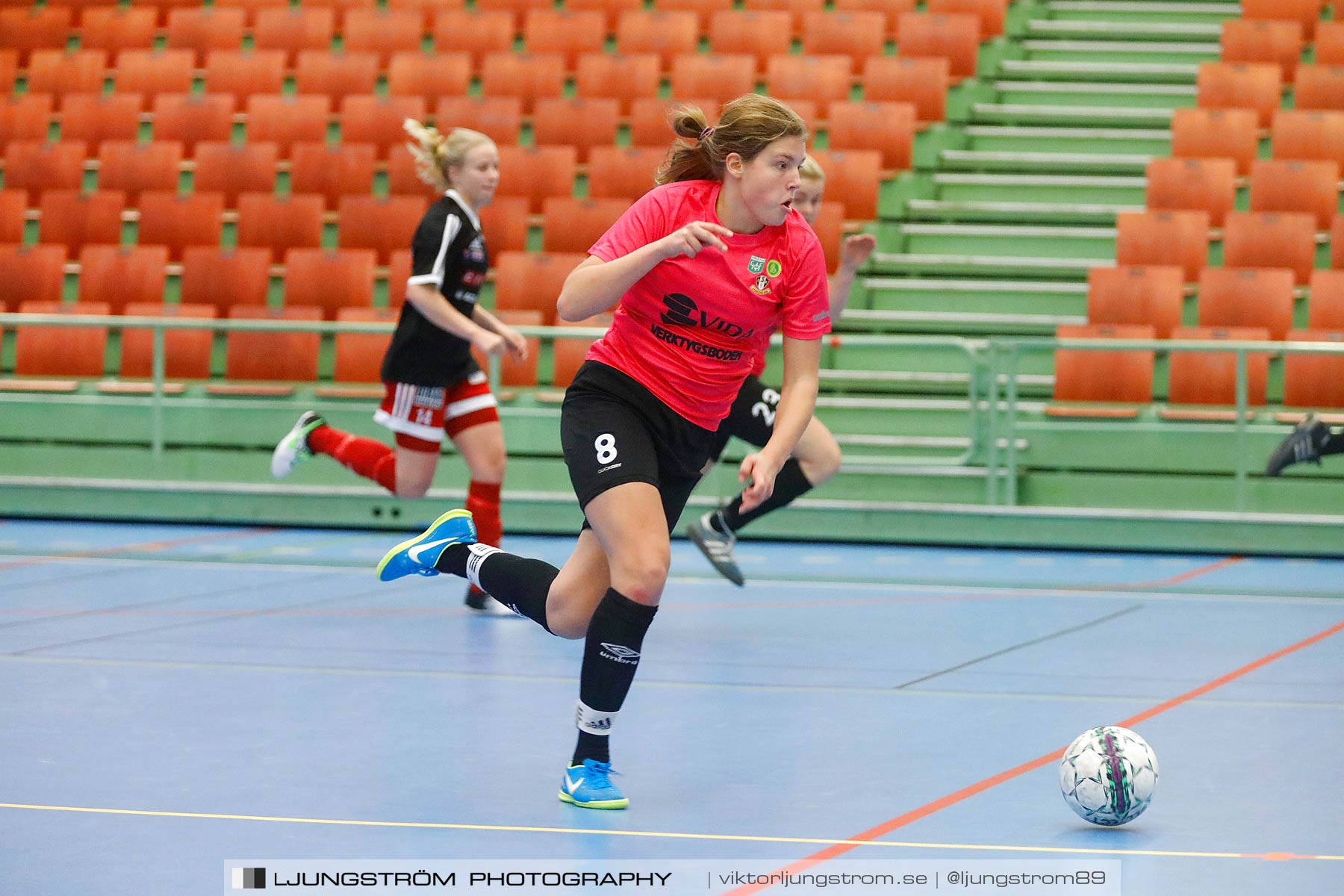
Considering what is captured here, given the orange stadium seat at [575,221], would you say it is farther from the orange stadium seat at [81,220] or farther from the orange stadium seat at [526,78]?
the orange stadium seat at [81,220]

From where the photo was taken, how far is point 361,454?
688cm

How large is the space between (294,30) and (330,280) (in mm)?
3711

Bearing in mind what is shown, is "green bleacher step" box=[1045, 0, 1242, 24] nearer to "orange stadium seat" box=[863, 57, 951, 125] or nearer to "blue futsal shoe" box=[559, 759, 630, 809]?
"orange stadium seat" box=[863, 57, 951, 125]

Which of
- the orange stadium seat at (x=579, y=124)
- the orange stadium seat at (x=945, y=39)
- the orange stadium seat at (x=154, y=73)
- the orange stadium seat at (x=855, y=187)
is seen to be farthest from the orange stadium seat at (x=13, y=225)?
the orange stadium seat at (x=945, y=39)

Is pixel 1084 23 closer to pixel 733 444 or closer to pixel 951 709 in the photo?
pixel 733 444

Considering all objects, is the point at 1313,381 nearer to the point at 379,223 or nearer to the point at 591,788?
the point at 591,788

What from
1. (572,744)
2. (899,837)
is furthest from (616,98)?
(899,837)

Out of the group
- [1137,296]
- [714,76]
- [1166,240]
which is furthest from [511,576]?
[714,76]

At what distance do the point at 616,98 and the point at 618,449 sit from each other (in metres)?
8.44

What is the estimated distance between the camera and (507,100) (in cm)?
1141

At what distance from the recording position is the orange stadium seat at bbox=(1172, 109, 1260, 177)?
34.7 feet

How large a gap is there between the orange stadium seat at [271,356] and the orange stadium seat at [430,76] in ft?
11.5

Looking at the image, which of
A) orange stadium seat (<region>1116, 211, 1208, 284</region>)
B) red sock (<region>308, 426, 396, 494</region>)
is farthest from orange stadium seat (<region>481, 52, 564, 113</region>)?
red sock (<region>308, 426, 396, 494</region>)

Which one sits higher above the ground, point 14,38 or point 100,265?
point 14,38
